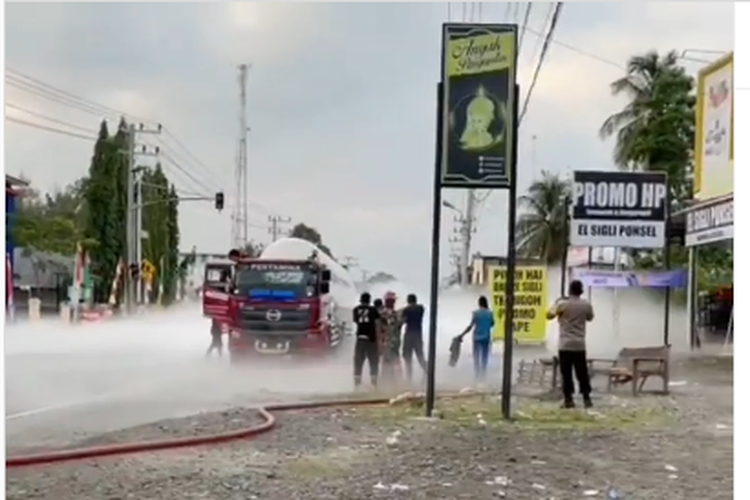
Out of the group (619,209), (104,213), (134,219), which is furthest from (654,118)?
(104,213)

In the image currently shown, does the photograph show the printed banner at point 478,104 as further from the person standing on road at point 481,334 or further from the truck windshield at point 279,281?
the truck windshield at point 279,281

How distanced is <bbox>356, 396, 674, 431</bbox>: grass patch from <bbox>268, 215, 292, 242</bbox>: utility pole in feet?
2.96

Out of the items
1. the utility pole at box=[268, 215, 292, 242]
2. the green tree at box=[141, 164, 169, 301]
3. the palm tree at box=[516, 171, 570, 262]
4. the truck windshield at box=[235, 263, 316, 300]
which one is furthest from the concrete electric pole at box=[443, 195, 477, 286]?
the green tree at box=[141, 164, 169, 301]

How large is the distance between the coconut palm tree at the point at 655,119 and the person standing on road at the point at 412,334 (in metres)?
1.18

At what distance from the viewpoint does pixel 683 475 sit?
15.5ft

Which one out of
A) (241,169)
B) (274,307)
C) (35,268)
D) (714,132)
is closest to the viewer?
(35,268)

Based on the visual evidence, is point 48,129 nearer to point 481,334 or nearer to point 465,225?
point 465,225

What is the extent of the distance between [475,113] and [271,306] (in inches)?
75.6

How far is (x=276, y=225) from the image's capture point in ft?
18.0

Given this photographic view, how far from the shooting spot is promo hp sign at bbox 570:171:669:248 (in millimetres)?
6086

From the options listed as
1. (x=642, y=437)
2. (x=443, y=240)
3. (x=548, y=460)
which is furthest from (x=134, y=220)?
(x=642, y=437)

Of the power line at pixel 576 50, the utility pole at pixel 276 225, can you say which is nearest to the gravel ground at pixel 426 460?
the utility pole at pixel 276 225

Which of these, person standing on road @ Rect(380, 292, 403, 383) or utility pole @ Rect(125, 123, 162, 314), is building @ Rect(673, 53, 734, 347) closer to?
person standing on road @ Rect(380, 292, 403, 383)
